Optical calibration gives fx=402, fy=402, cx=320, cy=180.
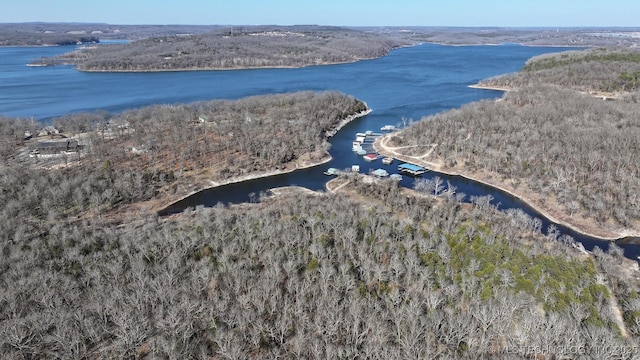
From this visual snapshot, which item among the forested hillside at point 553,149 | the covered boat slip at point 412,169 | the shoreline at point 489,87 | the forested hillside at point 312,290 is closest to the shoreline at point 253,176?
the forested hillside at point 312,290

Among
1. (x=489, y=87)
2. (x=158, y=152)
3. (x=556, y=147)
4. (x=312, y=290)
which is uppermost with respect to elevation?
(x=489, y=87)

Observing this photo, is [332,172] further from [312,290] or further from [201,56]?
[201,56]

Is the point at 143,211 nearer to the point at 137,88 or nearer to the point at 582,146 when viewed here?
the point at 582,146

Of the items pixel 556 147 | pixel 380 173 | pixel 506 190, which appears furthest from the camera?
pixel 556 147

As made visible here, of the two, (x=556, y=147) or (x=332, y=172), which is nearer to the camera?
(x=556, y=147)

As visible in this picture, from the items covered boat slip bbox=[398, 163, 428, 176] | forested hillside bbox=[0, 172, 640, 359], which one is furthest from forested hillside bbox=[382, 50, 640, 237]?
forested hillside bbox=[0, 172, 640, 359]

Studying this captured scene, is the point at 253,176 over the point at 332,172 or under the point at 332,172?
under

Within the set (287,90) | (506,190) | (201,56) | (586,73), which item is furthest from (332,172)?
(201,56)
